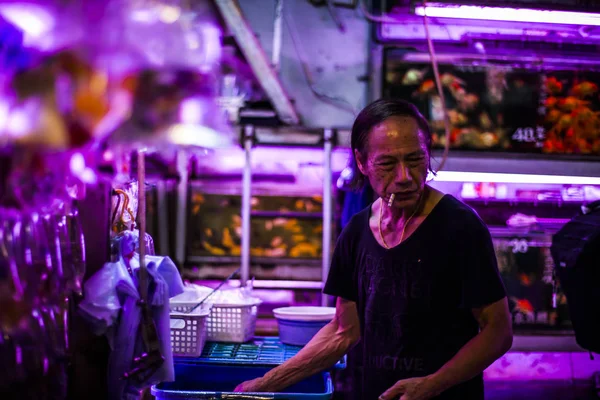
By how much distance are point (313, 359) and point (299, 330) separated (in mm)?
807

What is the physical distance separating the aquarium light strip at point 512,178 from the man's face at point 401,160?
174cm

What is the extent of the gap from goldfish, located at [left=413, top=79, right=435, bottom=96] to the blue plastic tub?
1.62 metres

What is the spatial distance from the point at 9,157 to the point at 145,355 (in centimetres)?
63

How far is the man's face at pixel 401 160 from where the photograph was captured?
167cm

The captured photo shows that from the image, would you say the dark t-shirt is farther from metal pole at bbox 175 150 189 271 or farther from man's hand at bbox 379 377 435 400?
metal pole at bbox 175 150 189 271

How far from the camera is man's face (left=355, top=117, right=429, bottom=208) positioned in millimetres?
1671

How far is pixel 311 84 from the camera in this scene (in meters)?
4.31

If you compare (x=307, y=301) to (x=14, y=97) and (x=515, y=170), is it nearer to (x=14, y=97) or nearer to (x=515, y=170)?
(x=515, y=170)

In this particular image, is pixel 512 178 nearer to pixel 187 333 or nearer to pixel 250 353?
pixel 250 353

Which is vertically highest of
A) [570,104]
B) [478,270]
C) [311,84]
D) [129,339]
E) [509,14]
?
[509,14]

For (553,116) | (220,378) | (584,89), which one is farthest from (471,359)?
(584,89)

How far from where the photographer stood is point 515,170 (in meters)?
3.45

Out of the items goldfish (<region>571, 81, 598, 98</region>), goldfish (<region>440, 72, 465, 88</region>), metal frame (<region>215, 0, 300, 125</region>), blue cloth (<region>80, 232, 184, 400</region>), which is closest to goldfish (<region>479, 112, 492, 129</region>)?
goldfish (<region>440, 72, 465, 88</region>)

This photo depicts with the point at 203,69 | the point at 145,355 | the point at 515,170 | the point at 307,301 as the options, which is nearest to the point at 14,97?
Answer: the point at 203,69
